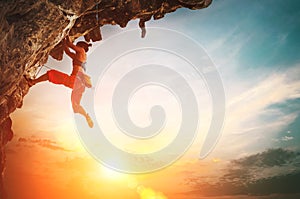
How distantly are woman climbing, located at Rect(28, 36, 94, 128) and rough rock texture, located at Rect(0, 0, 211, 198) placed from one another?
657 mm

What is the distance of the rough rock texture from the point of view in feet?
33.7

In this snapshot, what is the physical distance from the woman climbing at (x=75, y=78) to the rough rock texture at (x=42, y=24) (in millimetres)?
657

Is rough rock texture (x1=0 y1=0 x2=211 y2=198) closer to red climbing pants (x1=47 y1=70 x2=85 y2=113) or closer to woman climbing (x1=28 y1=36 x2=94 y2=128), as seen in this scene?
woman climbing (x1=28 y1=36 x2=94 y2=128)

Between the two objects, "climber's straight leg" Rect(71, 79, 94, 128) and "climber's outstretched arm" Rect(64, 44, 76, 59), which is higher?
"climber's outstretched arm" Rect(64, 44, 76, 59)

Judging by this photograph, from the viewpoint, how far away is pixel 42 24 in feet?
37.2

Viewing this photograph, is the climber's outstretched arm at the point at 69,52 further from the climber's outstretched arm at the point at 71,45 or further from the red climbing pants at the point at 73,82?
the red climbing pants at the point at 73,82

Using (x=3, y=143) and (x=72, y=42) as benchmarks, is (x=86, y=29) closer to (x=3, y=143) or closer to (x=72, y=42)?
(x=72, y=42)

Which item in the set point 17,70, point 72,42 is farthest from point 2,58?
point 72,42

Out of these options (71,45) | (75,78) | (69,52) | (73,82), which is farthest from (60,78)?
(71,45)

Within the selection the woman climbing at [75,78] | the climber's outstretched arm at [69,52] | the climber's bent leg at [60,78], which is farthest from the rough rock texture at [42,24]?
the climber's bent leg at [60,78]

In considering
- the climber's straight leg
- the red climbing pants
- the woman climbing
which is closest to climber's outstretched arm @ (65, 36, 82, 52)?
the woman climbing

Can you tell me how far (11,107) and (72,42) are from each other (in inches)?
234

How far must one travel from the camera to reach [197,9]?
17.4m

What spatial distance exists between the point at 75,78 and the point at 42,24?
5280 millimetres
